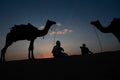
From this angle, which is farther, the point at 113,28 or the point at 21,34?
the point at 113,28

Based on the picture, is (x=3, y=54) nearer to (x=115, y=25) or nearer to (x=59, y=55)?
(x=59, y=55)

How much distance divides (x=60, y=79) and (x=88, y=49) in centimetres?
1052

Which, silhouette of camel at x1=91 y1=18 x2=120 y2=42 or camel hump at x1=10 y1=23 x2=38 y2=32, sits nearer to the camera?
camel hump at x1=10 y1=23 x2=38 y2=32

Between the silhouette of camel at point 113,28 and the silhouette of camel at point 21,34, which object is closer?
the silhouette of camel at point 21,34

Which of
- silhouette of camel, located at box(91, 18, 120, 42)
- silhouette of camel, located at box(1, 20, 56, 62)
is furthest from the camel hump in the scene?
silhouette of camel, located at box(91, 18, 120, 42)

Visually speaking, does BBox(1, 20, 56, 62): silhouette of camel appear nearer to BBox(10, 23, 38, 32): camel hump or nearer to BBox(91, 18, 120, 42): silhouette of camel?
BBox(10, 23, 38, 32): camel hump

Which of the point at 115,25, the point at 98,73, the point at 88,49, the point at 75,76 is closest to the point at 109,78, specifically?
the point at 98,73

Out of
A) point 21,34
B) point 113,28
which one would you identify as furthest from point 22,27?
point 113,28

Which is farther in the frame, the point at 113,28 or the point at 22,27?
the point at 113,28

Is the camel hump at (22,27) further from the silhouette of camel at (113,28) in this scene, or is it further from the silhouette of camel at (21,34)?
the silhouette of camel at (113,28)

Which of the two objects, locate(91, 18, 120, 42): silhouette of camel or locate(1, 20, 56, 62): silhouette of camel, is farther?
locate(91, 18, 120, 42): silhouette of camel

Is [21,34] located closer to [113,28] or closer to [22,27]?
[22,27]

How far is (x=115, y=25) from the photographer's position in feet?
55.5

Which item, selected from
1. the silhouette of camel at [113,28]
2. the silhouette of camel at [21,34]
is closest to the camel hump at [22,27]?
the silhouette of camel at [21,34]
